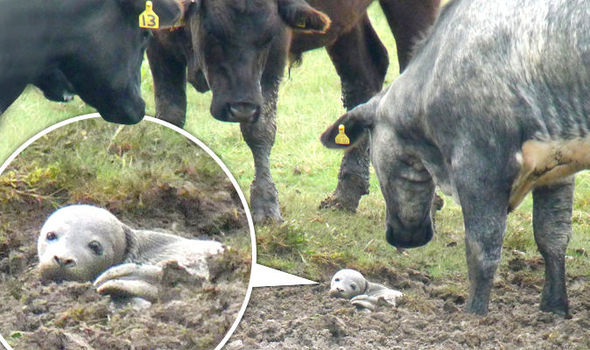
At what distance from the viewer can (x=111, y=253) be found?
5.25 metres

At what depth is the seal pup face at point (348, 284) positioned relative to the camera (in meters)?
7.54

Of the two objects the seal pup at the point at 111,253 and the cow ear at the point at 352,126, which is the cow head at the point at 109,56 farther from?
the cow ear at the point at 352,126

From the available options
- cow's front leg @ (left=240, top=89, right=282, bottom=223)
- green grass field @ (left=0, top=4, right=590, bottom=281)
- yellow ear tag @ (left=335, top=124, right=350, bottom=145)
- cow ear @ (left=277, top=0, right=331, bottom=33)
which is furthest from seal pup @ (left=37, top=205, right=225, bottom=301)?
cow ear @ (left=277, top=0, right=331, bottom=33)

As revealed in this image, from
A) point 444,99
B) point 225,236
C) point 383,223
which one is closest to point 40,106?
point 383,223

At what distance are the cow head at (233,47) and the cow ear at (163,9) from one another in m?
1.01

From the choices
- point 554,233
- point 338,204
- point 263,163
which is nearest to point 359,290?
point 554,233

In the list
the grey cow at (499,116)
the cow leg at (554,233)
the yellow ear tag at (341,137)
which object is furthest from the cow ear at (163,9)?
the cow leg at (554,233)

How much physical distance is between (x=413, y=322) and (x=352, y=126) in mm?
1681

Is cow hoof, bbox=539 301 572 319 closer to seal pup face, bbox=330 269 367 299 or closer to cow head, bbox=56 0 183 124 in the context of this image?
seal pup face, bbox=330 269 367 299

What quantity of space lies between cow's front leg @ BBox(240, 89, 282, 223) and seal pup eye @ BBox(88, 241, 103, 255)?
3.69m

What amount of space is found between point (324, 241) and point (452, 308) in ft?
6.13

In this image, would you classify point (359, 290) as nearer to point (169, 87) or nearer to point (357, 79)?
point (169, 87)

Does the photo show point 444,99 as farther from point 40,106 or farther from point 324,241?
point 40,106

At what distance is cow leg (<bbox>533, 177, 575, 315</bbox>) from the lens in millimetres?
7488
